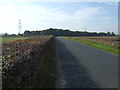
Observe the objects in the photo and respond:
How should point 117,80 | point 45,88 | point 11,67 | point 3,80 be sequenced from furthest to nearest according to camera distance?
point 117,80, point 45,88, point 11,67, point 3,80

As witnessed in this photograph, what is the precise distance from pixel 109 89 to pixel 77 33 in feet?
578

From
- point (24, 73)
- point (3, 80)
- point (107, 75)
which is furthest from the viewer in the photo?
point (107, 75)

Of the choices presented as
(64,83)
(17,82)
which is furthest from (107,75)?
(17,82)

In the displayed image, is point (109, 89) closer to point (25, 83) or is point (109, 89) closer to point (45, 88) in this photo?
point (45, 88)

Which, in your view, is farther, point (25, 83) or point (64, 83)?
point (64, 83)

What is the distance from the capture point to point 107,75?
29.8ft

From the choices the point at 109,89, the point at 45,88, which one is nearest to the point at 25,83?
the point at 45,88

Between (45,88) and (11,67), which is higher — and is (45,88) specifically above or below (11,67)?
below

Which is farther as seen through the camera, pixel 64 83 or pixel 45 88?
pixel 64 83

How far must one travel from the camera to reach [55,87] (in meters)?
6.84

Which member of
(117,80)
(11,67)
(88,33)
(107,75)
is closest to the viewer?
(11,67)

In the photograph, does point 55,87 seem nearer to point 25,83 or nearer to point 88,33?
point 25,83

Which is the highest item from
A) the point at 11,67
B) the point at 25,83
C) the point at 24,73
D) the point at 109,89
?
the point at 11,67

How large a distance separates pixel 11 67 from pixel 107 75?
641cm
